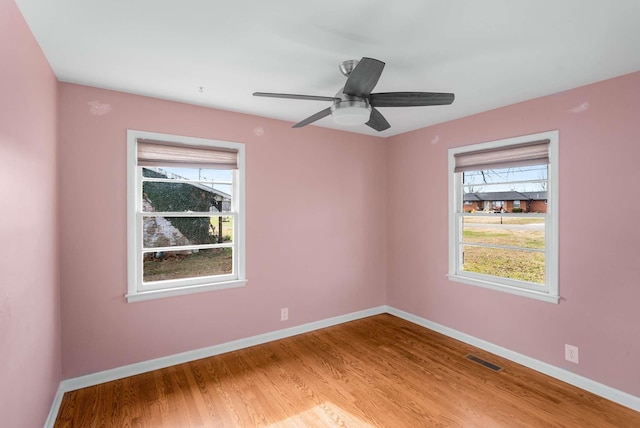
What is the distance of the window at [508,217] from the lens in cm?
285

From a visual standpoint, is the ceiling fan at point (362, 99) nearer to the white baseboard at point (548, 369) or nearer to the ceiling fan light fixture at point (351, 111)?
the ceiling fan light fixture at point (351, 111)

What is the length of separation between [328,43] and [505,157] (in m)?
2.21

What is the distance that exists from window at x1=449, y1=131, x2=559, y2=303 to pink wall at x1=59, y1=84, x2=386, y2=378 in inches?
44.3

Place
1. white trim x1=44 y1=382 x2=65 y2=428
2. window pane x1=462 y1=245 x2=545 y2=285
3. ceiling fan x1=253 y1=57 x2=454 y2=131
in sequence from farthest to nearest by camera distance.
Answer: window pane x1=462 y1=245 x2=545 y2=285 → white trim x1=44 y1=382 x2=65 y2=428 → ceiling fan x1=253 y1=57 x2=454 y2=131

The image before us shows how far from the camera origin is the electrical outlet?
2.63 metres

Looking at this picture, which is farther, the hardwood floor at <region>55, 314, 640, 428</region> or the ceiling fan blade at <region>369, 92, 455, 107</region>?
the hardwood floor at <region>55, 314, 640, 428</region>

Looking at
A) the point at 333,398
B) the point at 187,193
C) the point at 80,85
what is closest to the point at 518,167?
the point at 333,398

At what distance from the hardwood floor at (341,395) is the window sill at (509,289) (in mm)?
663

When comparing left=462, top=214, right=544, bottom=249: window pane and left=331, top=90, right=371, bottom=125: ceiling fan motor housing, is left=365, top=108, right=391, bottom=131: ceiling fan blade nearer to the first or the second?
left=331, top=90, right=371, bottom=125: ceiling fan motor housing

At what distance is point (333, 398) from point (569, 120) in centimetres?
303

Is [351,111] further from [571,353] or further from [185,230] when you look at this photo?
[571,353]

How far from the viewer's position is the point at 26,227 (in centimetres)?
173

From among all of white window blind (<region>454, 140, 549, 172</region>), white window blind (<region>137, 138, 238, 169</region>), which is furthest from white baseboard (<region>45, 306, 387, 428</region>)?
white window blind (<region>454, 140, 549, 172</region>)

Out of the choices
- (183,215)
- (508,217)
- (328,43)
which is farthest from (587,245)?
(183,215)
